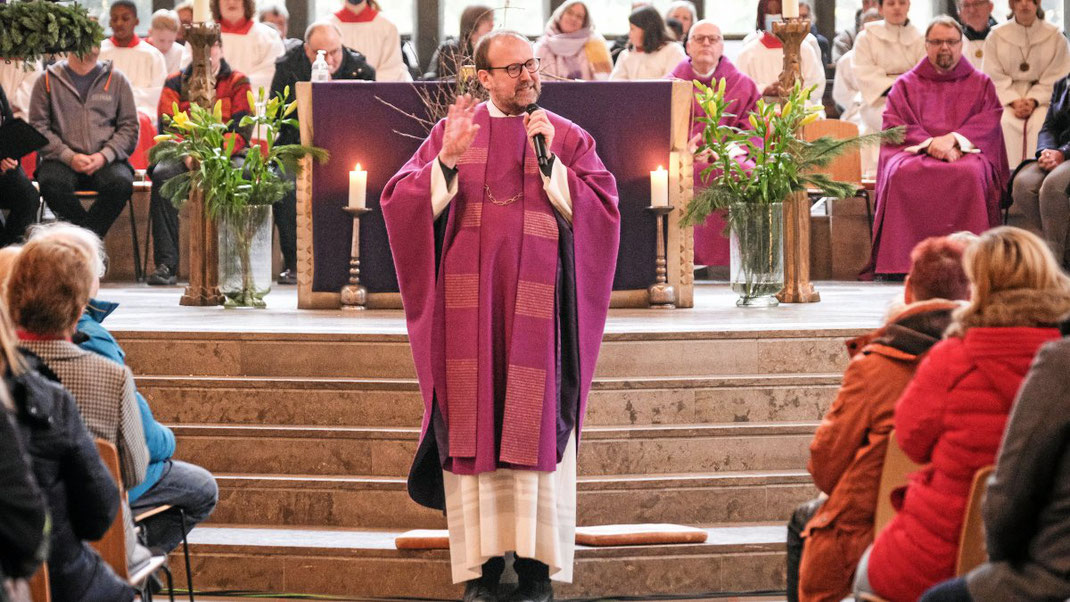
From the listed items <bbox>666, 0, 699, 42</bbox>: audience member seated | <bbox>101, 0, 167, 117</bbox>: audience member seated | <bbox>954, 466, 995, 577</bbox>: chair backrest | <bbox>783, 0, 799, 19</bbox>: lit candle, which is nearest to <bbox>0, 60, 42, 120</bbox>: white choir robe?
<bbox>101, 0, 167, 117</bbox>: audience member seated

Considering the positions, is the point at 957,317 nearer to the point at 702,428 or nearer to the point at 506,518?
the point at 506,518

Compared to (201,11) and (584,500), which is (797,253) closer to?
(584,500)

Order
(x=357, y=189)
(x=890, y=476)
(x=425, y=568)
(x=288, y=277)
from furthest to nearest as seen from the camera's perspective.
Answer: (x=288, y=277) < (x=357, y=189) < (x=425, y=568) < (x=890, y=476)

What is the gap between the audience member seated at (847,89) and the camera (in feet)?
36.9

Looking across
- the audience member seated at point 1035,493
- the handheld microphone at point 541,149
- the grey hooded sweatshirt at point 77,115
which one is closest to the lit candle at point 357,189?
the grey hooded sweatshirt at point 77,115

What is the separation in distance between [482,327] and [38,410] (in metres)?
1.79

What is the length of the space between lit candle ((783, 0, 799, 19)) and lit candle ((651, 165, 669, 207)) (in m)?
1.17

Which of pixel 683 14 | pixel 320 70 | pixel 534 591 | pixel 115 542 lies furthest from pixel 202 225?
pixel 683 14

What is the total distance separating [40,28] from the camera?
7.83 m

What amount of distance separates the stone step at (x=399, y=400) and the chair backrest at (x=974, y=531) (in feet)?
8.17

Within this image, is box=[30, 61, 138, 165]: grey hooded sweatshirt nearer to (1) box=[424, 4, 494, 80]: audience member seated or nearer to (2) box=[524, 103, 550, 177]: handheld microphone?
(1) box=[424, 4, 494, 80]: audience member seated

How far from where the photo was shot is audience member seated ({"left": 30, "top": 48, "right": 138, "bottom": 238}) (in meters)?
8.78

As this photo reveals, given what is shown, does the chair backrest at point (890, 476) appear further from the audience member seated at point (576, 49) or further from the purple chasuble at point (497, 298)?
the audience member seated at point (576, 49)

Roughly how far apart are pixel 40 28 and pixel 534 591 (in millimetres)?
5027
